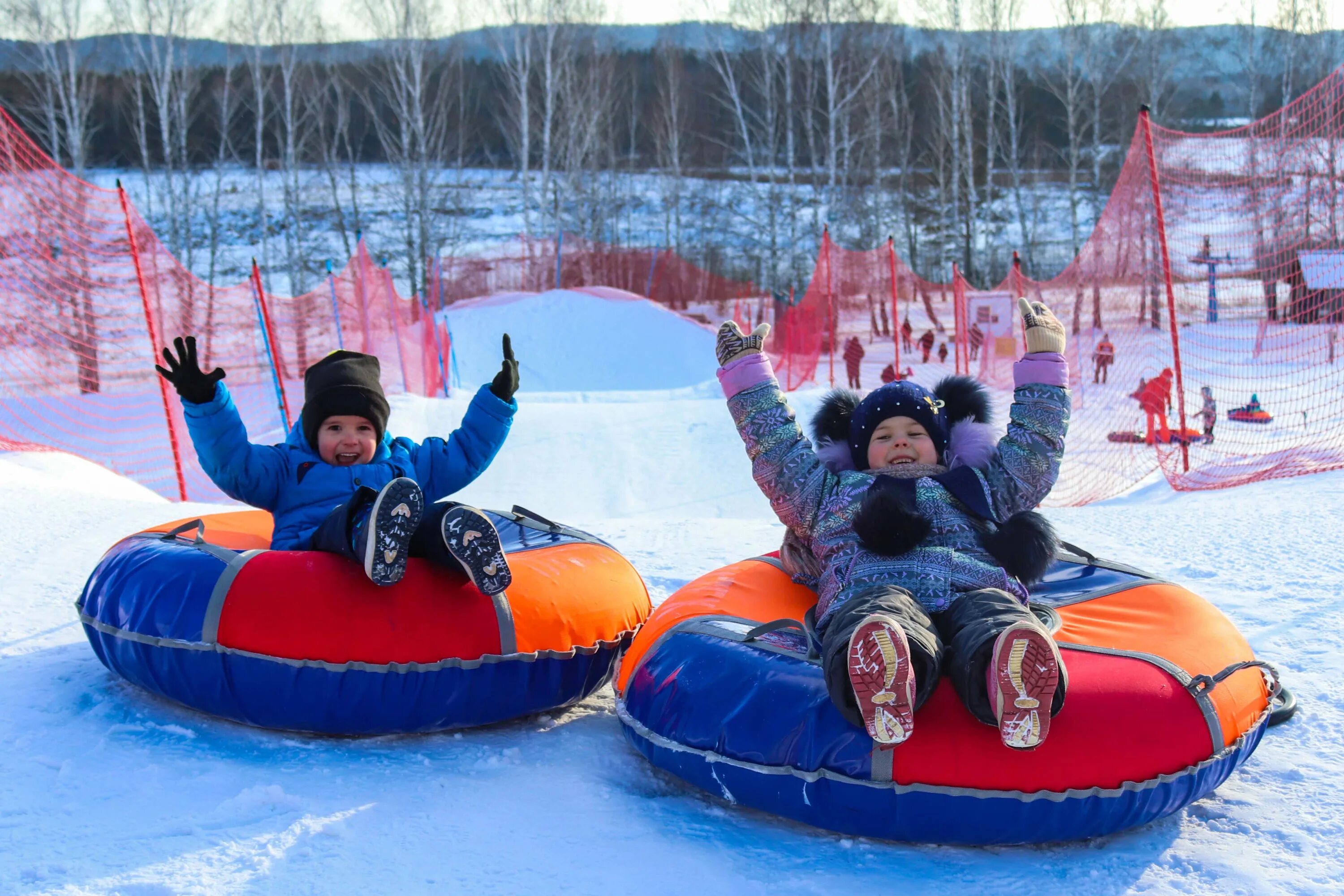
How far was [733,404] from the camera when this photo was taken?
307 centimetres

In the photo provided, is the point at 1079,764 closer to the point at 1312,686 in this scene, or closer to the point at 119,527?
the point at 1312,686

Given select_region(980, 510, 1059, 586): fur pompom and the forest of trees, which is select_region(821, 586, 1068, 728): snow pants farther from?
the forest of trees

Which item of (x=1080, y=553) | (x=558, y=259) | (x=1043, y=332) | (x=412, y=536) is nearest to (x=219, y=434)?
(x=412, y=536)

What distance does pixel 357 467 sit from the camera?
10.9 feet

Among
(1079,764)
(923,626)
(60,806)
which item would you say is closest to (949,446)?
(923,626)

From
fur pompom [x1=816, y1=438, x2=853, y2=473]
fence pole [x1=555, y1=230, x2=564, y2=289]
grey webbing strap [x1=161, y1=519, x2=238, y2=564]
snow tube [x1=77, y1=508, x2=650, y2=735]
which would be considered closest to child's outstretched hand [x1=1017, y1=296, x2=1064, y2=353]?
fur pompom [x1=816, y1=438, x2=853, y2=473]

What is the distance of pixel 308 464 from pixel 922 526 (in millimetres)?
1884

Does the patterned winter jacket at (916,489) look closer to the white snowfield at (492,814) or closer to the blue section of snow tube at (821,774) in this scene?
the blue section of snow tube at (821,774)

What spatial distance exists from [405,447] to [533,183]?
95.5 ft

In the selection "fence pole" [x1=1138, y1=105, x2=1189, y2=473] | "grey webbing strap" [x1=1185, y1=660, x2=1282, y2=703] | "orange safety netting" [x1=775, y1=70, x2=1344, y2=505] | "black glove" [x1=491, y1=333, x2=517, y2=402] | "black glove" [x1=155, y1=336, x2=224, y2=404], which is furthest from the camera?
"orange safety netting" [x1=775, y1=70, x2=1344, y2=505]

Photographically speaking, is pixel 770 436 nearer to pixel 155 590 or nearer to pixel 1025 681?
pixel 1025 681

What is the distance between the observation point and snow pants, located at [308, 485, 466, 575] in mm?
2842

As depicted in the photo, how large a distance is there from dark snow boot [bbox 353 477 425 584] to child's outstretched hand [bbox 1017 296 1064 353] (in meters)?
1.68

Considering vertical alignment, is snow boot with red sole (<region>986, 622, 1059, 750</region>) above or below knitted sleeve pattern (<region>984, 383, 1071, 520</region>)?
below
